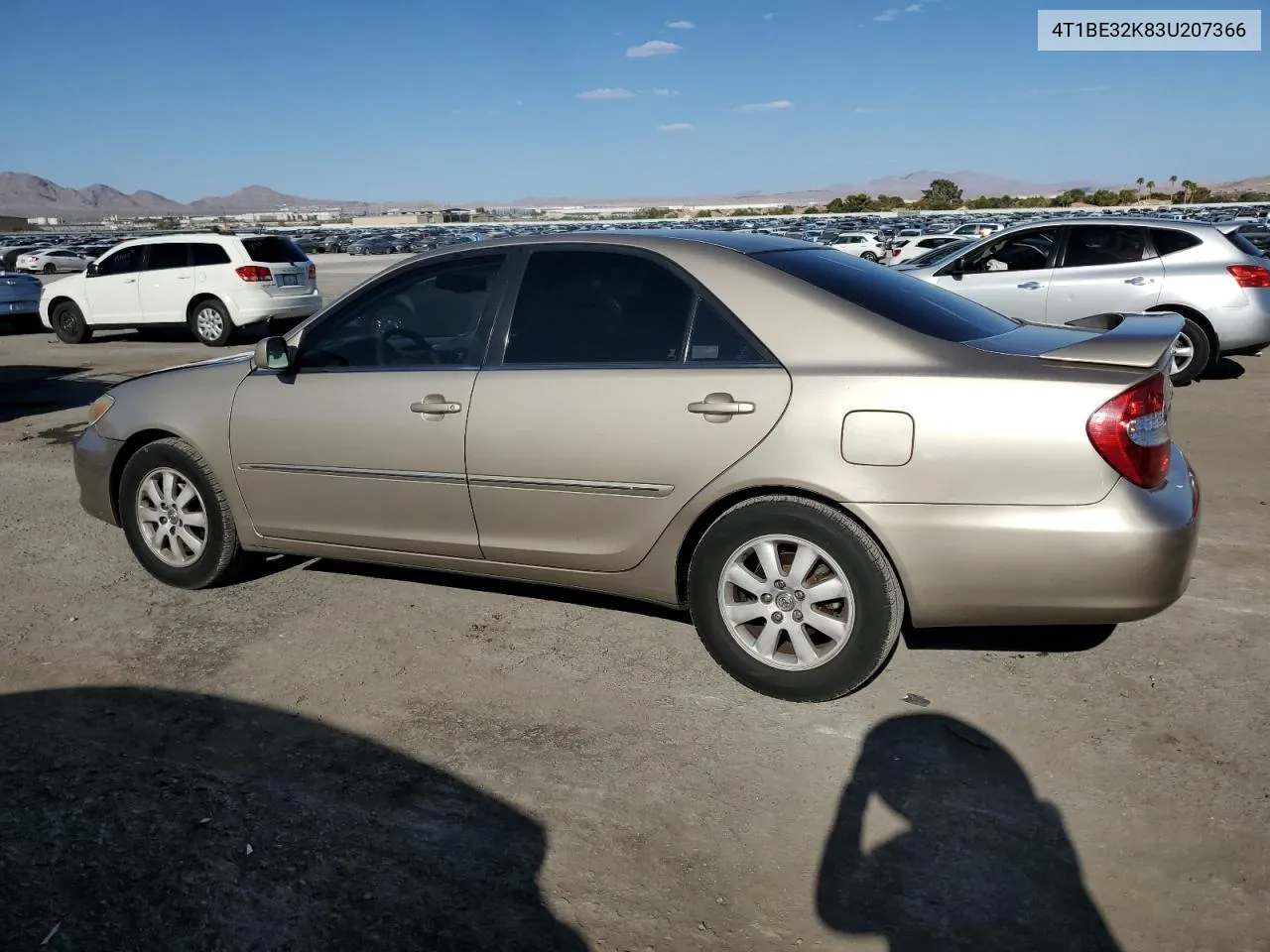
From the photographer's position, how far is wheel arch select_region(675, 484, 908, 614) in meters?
3.48

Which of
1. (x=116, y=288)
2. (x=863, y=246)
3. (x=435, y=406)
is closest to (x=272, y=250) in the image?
(x=116, y=288)

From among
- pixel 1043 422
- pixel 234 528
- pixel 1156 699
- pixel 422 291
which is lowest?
pixel 1156 699

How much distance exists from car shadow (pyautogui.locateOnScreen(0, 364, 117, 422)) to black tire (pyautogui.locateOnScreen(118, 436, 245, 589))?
17.6ft

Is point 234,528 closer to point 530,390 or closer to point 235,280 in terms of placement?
point 530,390

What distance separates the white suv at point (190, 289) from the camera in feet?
48.7

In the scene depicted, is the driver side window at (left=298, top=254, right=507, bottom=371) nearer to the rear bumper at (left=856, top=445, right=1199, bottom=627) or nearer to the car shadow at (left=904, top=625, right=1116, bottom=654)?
the rear bumper at (left=856, top=445, right=1199, bottom=627)

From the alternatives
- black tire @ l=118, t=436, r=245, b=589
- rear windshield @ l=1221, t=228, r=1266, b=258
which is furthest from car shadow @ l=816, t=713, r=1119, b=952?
rear windshield @ l=1221, t=228, r=1266, b=258

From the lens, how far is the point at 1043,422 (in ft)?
10.6

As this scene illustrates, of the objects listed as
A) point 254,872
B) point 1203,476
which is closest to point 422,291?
point 254,872

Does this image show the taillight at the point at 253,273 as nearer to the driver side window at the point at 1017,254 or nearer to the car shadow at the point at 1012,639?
the driver side window at the point at 1017,254

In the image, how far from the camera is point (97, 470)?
505 cm

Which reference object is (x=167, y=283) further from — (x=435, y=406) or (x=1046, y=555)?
(x=1046, y=555)

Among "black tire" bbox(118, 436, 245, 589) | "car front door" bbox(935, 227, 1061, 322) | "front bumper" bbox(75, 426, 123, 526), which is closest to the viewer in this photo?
"black tire" bbox(118, 436, 245, 589)

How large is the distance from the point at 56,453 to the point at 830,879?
744cm
